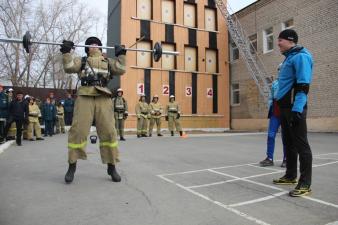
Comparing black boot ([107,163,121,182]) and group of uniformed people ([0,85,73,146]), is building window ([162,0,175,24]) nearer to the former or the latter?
group of uniformed people ([0,85,73,146])

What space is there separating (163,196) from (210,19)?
24589mm

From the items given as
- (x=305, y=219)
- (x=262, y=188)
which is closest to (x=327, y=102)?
(x=262, y=188)

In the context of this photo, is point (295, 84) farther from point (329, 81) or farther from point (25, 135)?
point (329, 81)

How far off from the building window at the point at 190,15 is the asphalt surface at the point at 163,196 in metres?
20.5

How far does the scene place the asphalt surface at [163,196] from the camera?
409cm

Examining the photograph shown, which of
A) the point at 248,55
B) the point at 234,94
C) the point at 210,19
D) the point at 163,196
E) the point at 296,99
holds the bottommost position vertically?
the point at 163,196

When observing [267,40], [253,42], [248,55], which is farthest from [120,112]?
[253,42]

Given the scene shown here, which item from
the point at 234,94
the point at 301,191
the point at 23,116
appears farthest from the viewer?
the point at 234,94

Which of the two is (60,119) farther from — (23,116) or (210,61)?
(210,61)

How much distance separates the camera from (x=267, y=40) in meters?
25.7

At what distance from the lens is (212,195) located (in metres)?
5.10

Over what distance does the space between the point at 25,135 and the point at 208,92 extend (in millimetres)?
14577

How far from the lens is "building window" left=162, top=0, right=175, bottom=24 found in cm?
2644

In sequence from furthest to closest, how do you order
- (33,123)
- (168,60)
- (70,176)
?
(168,60)
(33,123)
(70,176)
